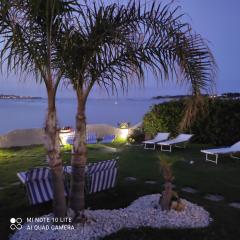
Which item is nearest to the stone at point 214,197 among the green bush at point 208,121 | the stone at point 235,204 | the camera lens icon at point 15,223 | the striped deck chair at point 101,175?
the stone at point 235,204

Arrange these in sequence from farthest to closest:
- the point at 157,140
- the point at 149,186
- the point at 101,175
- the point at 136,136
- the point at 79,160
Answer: the point at 136,136 → the point at 157,140 → the point at 149,186 → the point at 101,175 → the point at 79,160

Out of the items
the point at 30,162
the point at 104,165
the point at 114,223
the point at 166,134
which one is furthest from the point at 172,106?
the point at 114,223

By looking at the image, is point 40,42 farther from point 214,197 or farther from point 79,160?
point 214,197

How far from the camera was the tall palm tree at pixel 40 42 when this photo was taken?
4.15 metres

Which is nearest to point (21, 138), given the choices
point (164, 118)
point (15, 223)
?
point (164, 118)

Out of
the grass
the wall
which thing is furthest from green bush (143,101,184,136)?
the wall

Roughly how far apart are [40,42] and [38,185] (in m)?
2.82

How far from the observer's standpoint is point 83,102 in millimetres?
4859

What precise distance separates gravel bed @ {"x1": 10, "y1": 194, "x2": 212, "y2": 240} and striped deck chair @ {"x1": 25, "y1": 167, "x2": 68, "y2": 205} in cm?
92

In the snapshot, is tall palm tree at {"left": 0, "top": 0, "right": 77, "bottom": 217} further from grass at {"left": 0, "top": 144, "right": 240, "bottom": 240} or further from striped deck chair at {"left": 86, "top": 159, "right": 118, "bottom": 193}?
striped deck chair at {"left": 86, "top": 159, "right": 118, "bottom": 193}

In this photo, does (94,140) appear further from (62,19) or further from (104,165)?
(62,19)

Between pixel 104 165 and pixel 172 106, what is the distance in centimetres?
920

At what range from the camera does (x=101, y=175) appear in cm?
708

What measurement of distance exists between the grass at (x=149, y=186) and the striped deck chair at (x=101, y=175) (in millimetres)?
177
